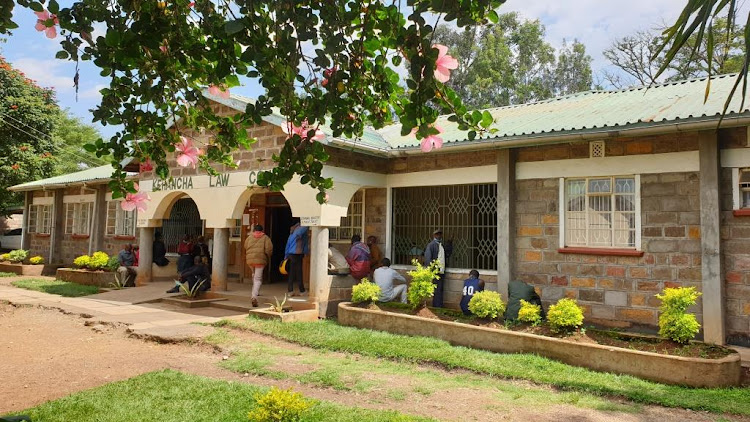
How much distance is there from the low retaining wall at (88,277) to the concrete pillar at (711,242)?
12.9 meters

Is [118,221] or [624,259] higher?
[118,221]

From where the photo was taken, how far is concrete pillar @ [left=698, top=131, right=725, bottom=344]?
7289 millimetres

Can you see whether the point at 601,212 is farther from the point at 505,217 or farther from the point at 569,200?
the point at 505,217

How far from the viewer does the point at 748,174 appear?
24.3ft

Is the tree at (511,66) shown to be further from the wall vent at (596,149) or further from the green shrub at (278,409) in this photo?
the green shrub at (278,409)

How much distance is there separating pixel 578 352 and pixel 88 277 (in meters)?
12.7

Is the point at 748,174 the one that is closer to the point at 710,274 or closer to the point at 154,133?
the point at 710,274

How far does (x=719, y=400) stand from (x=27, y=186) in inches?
834

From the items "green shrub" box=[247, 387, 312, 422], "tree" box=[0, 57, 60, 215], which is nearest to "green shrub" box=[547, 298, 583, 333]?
"green shrub" box=[247, 387, 312, 422]

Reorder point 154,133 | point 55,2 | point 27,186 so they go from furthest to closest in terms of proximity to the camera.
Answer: point 27,186 < point 154,133 < point 55,2

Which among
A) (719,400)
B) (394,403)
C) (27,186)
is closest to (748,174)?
(719,400)

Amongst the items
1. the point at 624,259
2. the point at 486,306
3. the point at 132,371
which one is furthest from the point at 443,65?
the point at 624,259

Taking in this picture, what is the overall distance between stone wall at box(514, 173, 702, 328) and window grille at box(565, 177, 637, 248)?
21 centimetres

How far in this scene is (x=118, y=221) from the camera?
17266mm
